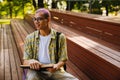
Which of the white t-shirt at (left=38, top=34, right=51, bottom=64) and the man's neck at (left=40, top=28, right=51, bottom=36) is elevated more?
the man's neck at (left=40, top=28, right=51, bottom=36)

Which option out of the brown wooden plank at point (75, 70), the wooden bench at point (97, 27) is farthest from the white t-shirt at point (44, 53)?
the wooden bench at point (97, 27)

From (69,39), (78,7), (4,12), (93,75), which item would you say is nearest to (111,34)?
(69,39)

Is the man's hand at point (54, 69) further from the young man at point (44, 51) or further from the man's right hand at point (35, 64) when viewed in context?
the man's right hand at point (35, 64)

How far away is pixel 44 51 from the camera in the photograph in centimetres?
252

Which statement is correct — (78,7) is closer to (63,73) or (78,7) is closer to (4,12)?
(4,12)

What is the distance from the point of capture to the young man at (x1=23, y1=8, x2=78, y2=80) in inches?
96.1

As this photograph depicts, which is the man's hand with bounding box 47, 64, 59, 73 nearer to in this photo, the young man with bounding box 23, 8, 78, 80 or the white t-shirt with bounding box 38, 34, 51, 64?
the young man with bounding box 23, 8, 78, 80

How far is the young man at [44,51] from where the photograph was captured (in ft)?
8.01

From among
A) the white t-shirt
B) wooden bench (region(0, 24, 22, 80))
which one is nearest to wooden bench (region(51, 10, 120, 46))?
wooden bench (region(0, 24, 22, 80))

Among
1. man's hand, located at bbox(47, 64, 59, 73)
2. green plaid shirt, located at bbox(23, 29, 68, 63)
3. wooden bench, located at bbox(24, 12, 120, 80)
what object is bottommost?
wooden bench, located at bbox(24, 12, 120, 80)

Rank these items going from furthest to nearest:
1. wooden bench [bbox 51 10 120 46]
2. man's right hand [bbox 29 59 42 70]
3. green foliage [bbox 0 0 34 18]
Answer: green foliage [bbox 0 0 34 18] < wooden bench [bbox 51 10 120 46] < man's right hand [bbox 29 59 42 70]

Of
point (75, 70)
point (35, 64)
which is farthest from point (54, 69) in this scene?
point (75, 70)

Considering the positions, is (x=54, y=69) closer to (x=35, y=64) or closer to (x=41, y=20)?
(x=35, y=64)

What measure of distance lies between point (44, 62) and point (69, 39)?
6.48 ft
